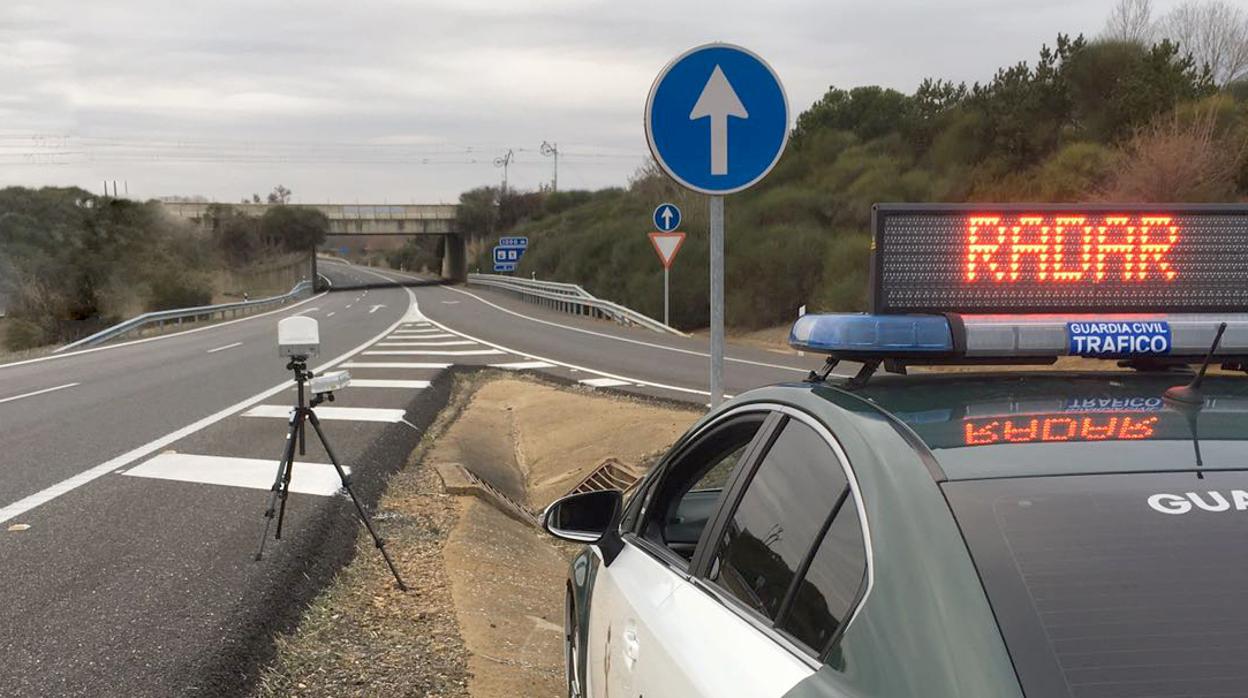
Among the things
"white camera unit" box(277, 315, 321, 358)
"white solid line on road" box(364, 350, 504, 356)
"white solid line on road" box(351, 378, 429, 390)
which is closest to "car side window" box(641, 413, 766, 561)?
"white camera unit" box(277, 315, 321, 358)

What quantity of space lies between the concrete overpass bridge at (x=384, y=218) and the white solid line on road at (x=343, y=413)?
78323mm

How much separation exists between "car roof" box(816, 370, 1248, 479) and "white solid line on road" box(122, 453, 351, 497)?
5.98 m

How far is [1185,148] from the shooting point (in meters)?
22.5

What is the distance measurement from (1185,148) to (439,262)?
103137mm

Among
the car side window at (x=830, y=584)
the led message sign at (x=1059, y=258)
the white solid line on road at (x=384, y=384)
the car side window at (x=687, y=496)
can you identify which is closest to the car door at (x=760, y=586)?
the car side window at (x=830, y=584)

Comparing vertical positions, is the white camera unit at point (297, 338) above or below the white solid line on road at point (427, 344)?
above

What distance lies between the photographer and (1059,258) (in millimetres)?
2727

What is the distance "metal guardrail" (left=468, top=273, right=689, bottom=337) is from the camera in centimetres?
2914

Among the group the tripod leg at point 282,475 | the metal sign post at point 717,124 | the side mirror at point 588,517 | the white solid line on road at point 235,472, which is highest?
the metal sign post at point 717,124

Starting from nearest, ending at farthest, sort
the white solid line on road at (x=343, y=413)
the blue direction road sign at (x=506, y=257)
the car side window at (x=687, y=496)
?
1. the car side window at (x=687, y=496)
2. the white solid line on road at (x=343, y=413)
3. the blue direction road sign at (x=506, y=257)

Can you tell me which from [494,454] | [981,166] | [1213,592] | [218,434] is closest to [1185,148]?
[981,166]

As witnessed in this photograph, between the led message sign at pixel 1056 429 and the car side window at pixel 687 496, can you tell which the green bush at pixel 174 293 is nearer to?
the car side window at pixel 687 496

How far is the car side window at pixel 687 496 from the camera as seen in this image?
2.85 metres

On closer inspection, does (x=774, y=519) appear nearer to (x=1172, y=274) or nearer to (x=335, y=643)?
(x=1172, y=274)
